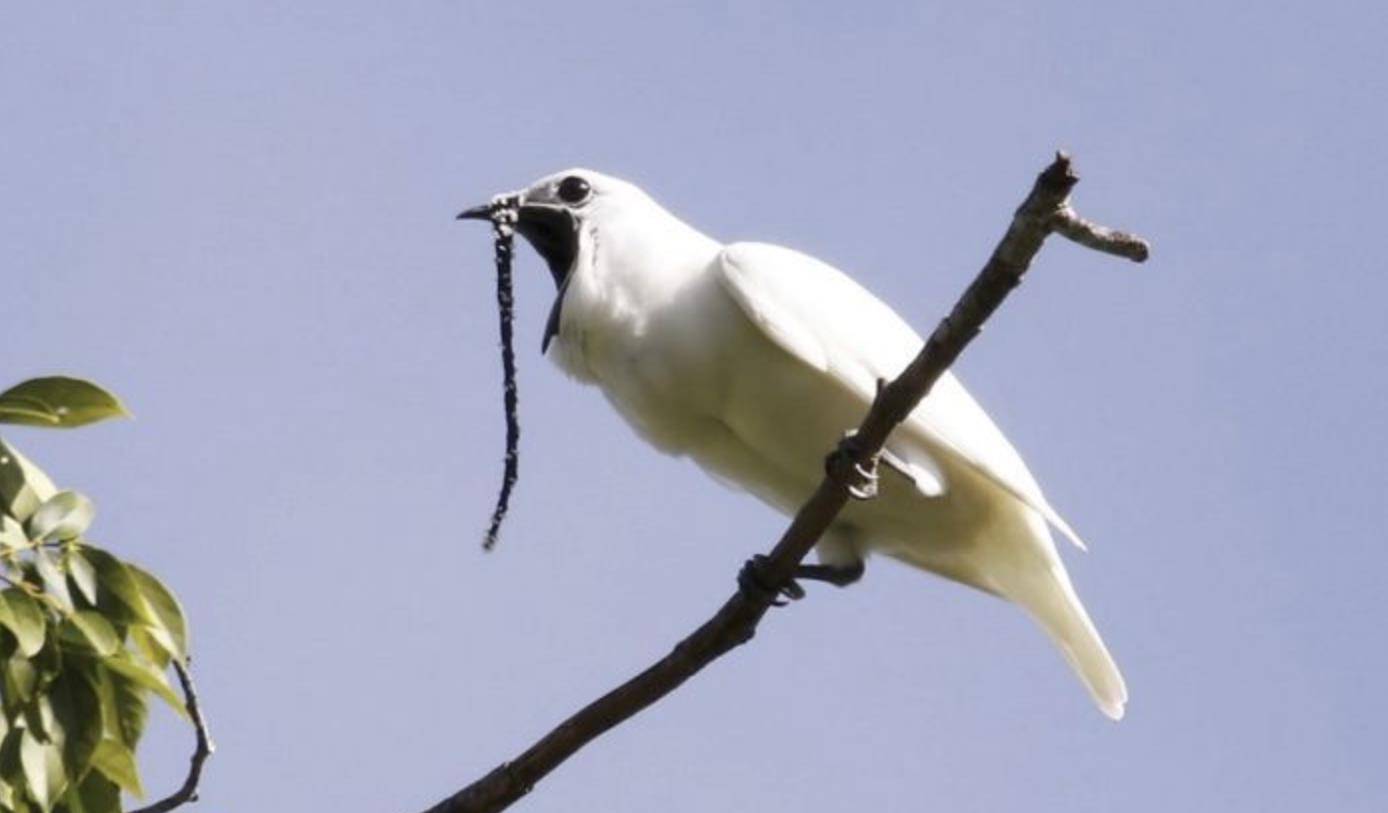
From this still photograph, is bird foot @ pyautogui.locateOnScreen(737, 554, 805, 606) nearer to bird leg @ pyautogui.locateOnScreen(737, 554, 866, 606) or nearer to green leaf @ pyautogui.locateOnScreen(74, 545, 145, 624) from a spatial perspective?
bird leg @ pyautogui.locateOnScreen(737, 554, 866, 606)

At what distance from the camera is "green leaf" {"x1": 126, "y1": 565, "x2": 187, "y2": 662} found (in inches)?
141

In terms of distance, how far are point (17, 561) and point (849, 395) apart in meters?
2.33

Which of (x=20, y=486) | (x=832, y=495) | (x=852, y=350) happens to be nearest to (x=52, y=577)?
(x=20, y=486)

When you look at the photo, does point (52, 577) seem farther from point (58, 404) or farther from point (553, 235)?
point (553, 235)

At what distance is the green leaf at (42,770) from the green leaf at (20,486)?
0.35 meters

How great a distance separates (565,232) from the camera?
20.4 feet

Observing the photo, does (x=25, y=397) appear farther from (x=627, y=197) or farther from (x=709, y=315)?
(x=627, y=197)

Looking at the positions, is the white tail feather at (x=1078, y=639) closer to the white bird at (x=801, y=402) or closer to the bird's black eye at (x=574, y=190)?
the white bird at (x=801, y=402)

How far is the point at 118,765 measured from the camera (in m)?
3.60

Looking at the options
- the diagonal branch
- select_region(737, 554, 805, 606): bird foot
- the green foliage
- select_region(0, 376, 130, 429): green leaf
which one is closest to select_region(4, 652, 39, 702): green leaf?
the green foliage

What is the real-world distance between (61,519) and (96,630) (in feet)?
0.58

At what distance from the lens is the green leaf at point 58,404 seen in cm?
359

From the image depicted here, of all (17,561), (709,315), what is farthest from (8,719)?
(709,315)

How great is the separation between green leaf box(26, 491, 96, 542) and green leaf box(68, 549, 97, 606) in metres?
0.03
